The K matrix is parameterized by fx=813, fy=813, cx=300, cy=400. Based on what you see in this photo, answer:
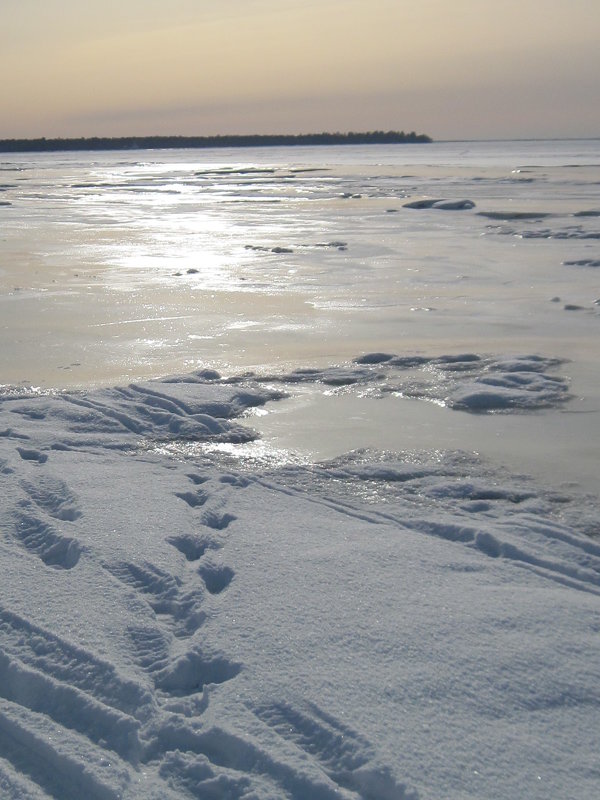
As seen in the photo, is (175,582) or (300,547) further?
(300,547)

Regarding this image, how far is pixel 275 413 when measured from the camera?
4660mm

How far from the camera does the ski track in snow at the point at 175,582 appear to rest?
6.21 feet

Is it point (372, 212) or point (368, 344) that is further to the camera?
point (372, 212)

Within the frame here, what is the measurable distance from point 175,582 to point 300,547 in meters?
0.49

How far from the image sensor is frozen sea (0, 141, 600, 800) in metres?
1.95

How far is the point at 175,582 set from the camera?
106 inches

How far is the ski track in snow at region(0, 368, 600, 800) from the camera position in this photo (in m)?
1.89

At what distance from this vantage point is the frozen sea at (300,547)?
195 cm

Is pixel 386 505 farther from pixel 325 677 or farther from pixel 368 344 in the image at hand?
pixel 368 344

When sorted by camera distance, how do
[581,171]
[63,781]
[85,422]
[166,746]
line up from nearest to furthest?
[63,781] → [166,746] → [85,422] → [581,171]

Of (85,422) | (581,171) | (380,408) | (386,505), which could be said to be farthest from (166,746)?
(581,171)

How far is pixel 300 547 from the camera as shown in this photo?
2.94m

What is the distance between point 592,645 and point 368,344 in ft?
13.2

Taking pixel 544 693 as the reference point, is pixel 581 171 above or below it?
above
